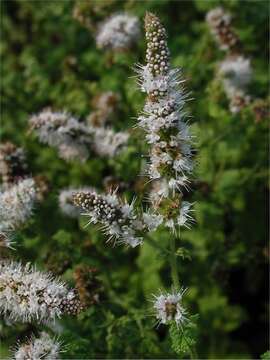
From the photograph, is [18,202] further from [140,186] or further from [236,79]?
[236,79]

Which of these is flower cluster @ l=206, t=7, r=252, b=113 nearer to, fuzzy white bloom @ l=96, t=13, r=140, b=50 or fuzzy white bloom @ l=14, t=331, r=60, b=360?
fuzzy white bloom @ l=96, t=13, r=140, b=50

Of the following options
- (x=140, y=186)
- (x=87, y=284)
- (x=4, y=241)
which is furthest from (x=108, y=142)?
(x=4, y=241)

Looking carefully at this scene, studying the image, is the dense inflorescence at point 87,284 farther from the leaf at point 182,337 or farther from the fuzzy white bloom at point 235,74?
the fuzzy white bloom at point 235,74

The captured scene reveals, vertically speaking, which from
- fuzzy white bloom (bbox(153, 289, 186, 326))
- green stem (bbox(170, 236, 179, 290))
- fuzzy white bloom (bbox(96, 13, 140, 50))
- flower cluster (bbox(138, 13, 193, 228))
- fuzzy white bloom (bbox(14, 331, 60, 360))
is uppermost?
fuzzy white bloom (bbox(96, 13, 140, 50))

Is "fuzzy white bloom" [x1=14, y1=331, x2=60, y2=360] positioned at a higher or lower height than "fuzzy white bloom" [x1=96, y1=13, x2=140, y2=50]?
lower

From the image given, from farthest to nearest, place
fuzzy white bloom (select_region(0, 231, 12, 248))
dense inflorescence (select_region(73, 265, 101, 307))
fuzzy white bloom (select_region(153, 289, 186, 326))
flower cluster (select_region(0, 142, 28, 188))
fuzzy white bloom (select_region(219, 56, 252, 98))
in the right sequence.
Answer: fuzzy white bloom (select_region(219, 56, 252, 98)) → flower cluster (select_region(0, 142, 28, 188)) → dense inflorescence (select_region(73, 265, 101, 307)) → fuzzy white bloom (select_region(0, 231, 12, 248)) → fuzzy white bloom (select_region(153, 289, 186, 326))

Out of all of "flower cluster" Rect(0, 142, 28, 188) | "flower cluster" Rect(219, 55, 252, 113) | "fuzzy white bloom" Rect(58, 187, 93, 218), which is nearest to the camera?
"flower cluster" Rect(0, 142, 28, 188)

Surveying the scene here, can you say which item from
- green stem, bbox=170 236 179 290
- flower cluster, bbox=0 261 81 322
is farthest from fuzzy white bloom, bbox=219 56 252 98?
flower cluster, bbox=0 261 81 322

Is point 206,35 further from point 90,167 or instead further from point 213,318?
point 213,318

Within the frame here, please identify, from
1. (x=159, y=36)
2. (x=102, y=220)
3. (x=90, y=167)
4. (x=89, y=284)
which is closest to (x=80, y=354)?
(x=89, y=284)
